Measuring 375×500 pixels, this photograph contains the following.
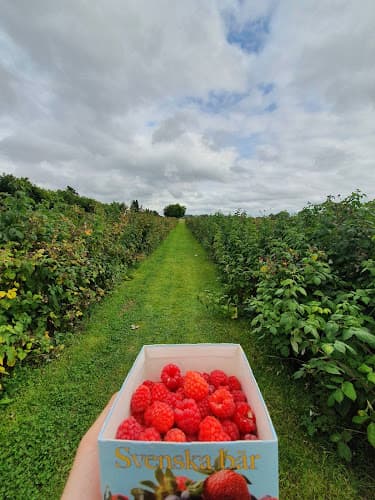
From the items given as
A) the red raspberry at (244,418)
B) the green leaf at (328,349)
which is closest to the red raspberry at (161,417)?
the red raspberry at (244,418)

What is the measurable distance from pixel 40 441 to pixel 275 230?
3.58 m

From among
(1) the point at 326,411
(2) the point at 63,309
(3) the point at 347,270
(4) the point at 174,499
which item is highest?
(3) the point at 347,270

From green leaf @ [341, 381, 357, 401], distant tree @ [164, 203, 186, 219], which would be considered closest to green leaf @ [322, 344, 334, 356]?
green leaf @ [341, 381, 357, 401]

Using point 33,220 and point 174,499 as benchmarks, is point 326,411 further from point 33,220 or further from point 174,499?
point 33,220

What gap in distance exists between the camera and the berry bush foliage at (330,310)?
146cm

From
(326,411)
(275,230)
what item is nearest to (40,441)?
(326,411)

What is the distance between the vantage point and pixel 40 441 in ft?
6.47

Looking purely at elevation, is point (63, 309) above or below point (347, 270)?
below

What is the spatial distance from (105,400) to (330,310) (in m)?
2.18

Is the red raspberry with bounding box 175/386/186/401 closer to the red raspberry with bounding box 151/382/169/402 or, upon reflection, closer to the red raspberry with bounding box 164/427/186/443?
the red raspberry with bounding box 151/382/169/402

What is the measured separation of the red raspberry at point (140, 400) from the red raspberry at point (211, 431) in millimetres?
209

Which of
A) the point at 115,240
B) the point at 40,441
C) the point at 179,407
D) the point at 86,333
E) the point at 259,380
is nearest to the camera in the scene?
the point at 179,407

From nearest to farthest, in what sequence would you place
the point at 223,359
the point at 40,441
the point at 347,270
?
the point at 223,359 < the point at 40,441 < the point at 347,270

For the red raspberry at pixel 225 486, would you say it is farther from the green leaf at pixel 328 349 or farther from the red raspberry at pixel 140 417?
the green leaf at pixel 328 349
